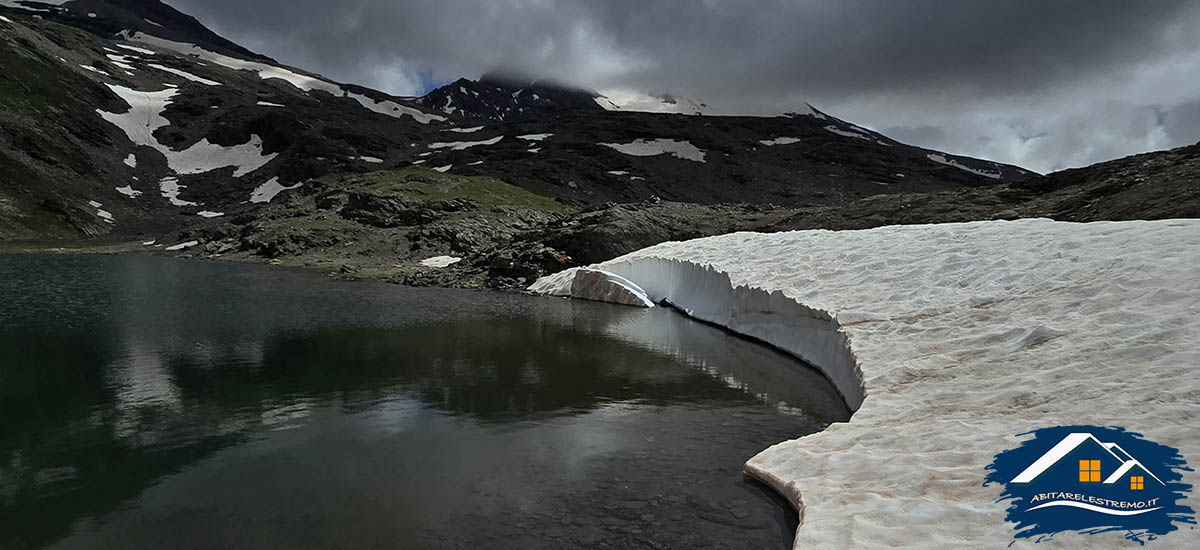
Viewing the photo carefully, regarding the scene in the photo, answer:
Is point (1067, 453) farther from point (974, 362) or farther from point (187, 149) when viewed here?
point (187, 149)

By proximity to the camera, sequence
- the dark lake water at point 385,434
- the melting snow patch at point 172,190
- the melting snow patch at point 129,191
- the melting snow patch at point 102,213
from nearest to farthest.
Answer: the dark lake water at point 385,434, the melting snow patch at point 102,213, the melting snow patch at point 129,191, the melting snow patch at point 172,190

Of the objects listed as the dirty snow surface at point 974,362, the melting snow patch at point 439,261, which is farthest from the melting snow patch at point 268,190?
the dirty snow surface at point 974,362

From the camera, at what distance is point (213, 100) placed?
7574 inches

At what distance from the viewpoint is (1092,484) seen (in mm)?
8305

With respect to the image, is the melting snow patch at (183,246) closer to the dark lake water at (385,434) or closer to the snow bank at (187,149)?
the snow bank at (187,149)

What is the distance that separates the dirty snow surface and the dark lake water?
1621 mm

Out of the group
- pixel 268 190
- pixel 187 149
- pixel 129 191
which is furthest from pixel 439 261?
pixel 187 149

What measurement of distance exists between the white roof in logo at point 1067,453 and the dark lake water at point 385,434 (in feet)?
12.3

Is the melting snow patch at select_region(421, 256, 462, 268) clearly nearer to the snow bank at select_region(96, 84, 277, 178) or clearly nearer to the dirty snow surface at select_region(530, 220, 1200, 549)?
the dirty snow surface at select_region(530, 220, 1200, 549)

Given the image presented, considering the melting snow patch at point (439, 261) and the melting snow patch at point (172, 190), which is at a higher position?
the melting snow patch at point (172, 190)

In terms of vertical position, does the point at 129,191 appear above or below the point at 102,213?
above

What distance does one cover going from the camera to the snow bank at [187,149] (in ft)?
531

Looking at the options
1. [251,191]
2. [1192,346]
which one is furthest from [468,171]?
[1192,346]

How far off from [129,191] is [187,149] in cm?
2918
